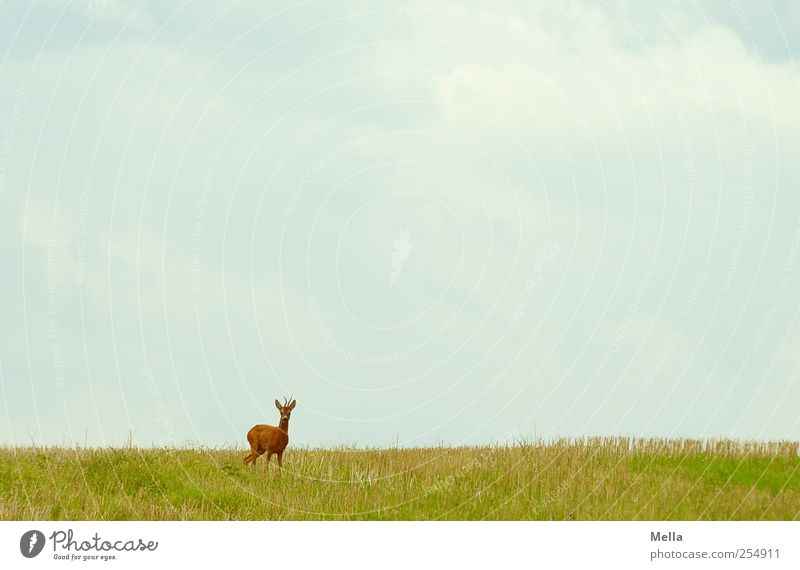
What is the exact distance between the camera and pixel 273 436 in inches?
592

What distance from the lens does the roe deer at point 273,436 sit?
14.8 metres

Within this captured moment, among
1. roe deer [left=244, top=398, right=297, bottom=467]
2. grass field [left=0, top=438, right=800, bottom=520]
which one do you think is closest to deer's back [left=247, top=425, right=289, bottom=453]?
roe deer [left=244, top=398, right=297, bottom=467]

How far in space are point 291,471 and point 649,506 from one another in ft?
20.5

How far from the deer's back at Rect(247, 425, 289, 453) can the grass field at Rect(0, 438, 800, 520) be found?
0.89 meters
